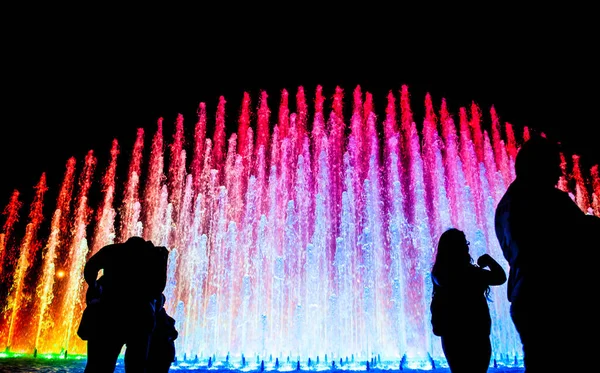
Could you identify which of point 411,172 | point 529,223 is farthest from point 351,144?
point 529,223

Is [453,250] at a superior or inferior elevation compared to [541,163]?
inferior

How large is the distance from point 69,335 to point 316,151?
42.4 feet

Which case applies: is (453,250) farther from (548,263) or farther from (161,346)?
(161,346)

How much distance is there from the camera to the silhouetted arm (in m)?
3.13

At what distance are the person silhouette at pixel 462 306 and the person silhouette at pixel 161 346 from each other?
2506 mm

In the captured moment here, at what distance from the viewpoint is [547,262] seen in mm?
2053

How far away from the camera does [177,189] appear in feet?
61.1

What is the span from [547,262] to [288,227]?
592 inches

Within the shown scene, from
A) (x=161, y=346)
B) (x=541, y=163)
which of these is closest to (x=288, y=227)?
(x=161, y=346)

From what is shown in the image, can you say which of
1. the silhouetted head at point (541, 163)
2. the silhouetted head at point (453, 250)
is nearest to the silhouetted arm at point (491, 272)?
the silhouetted head at point (453, 250)

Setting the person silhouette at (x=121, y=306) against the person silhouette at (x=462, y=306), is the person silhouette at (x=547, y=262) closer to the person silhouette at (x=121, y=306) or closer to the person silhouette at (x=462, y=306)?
the person silhouette at (x=462, y=306)

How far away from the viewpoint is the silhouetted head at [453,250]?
336 centimetres

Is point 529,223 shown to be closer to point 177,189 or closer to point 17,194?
point 177,189

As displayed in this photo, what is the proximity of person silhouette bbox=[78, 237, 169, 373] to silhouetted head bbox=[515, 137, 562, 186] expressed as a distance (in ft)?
9.27
